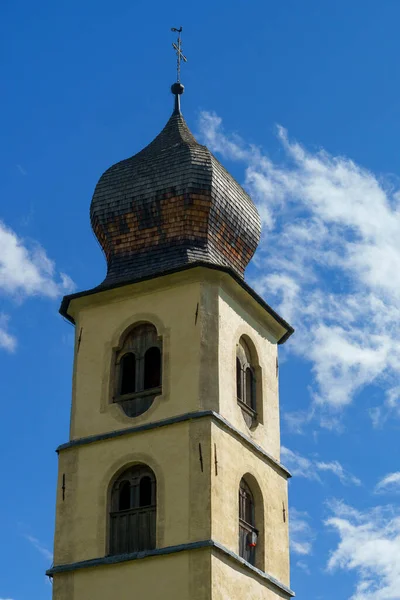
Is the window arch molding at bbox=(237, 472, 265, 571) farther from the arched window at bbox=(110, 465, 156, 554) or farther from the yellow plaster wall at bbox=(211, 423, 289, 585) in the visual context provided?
the arched window at bbox=(110, 465, 156, 554)

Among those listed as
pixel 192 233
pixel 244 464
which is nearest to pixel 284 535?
pixel 244 464

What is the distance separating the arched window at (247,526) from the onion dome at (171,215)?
4697 mm

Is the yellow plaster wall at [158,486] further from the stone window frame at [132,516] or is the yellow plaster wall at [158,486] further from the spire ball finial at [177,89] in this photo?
the spire ball finial at [177,89]

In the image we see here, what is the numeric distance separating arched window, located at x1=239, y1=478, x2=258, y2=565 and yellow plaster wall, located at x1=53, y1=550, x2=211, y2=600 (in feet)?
5.63

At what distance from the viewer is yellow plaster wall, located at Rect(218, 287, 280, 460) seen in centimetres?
3109

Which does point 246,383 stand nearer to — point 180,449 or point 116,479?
point 180,449

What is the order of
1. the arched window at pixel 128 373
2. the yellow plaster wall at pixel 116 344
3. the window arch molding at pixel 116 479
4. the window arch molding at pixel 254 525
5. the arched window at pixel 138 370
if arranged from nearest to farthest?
the window arch molding at pixel 116 479
the window arch molding at pixel 254 525
the yellow plaster wall at pixel 116 344
the arched window at pixel 138 370
the arched window at pixel 128 373

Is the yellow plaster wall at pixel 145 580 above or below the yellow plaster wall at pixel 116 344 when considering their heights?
below

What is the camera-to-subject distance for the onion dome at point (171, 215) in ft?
108

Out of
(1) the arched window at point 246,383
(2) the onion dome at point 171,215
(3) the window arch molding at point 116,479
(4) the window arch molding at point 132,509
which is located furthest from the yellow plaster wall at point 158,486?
(2) the onion dome at point 171,215

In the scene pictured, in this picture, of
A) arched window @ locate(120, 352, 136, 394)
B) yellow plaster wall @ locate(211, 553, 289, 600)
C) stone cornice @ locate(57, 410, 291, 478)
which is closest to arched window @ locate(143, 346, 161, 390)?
arched window @ locate(120, 352, 136, 394)

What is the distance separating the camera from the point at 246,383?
107ft

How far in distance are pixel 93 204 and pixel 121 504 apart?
286 inches

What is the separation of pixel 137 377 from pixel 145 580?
4.64 meters
